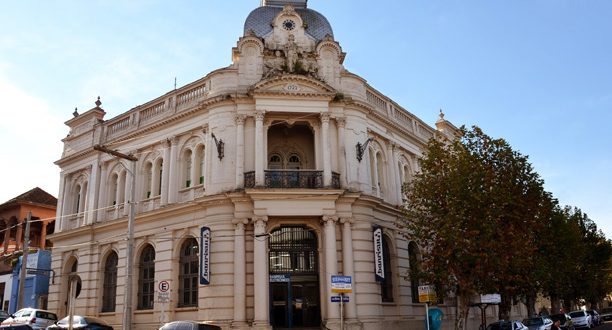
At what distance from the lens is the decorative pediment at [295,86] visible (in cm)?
2528

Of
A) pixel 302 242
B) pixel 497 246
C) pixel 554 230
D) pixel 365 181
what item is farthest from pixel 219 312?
pixel 554 230

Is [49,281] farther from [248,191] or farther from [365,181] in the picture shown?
[365,181]

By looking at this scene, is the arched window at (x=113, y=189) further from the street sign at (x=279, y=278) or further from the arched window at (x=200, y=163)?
the street sign at (x=279, y=278)

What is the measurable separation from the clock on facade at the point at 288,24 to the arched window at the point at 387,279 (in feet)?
41.1

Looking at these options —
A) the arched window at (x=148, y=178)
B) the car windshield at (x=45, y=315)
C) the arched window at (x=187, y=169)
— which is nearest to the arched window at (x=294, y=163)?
the arched window at (x=187, y=169)

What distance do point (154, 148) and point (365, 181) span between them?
39.8 ft

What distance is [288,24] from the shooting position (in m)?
28.1

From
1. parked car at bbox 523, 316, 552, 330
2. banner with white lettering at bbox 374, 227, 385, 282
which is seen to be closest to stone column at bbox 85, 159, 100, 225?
banner with white lettering at bbox 374, 227, 385, 282

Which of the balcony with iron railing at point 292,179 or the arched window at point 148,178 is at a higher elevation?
the arched window at point 148,178

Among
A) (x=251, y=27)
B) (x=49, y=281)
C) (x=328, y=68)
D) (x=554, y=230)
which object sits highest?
(x=251, y=27)

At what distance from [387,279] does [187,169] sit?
12212 mm

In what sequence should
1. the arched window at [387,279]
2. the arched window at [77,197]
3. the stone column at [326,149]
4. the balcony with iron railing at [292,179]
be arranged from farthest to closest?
1. the arched window at [77,197]
2. the arched window at [387,279]
3. the stone column at [326,149]
4. the balcony with iron railing at [292,179]

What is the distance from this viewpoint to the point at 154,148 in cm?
2917

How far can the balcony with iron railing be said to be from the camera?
2428 centimetres
